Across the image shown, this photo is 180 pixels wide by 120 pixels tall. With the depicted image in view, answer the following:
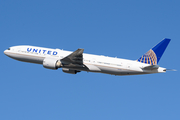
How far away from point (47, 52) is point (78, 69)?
745cm

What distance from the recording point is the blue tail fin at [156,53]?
51719mm

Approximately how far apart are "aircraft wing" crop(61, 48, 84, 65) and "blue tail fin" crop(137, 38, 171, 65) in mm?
11805

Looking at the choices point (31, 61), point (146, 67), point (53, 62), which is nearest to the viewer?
point (146, 67)

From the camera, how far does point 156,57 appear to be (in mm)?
51750

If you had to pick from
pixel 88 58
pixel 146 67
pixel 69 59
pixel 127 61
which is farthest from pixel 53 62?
pixel 146 67

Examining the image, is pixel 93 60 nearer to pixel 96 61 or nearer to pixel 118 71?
pixel 96 61

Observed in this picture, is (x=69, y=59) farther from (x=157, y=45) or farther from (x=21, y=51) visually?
(x=157, y=45)

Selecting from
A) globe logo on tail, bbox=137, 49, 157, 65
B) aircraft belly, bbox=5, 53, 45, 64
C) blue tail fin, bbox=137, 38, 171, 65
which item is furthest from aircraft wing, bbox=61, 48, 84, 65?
blue tail fin, bbox=137, 38, 171, 65

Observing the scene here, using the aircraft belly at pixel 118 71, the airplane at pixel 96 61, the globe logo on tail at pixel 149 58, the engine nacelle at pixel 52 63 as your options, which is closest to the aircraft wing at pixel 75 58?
the airplane at pixel 96 61

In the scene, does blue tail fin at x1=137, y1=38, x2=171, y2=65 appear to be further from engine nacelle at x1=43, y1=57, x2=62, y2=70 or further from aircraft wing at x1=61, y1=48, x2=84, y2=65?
engine nacelle at x1=43, y1=57, x2=62, y2=70

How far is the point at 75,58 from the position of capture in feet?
170

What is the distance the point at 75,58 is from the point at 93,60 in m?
3.81

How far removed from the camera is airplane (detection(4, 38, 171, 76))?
5097cm

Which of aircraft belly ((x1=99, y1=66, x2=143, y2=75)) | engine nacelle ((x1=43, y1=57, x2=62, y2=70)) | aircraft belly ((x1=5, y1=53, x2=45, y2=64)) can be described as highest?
aircraft belly ((x1=5, y1=53, x2=45, y2=64))
